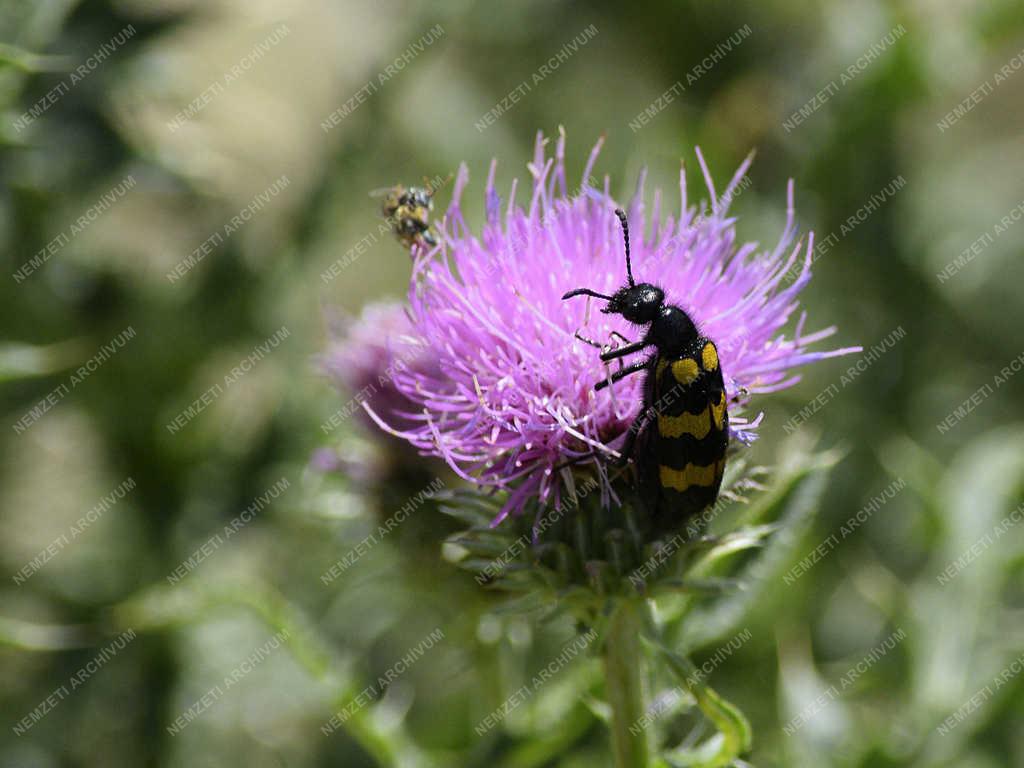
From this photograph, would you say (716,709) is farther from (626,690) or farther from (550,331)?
(550,331)

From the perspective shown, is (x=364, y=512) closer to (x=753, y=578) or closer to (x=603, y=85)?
(x=753, y=578)

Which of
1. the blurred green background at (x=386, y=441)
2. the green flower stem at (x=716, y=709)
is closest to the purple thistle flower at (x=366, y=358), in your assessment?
the blurred green background at (x=386, y=441)

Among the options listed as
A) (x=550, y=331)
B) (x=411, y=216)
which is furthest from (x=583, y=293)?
(x=411, y=216)

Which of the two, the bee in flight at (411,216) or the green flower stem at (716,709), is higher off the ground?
the bee in flight at (411,216)

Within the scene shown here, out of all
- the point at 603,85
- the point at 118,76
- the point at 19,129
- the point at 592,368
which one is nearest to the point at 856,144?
the point at 603,85

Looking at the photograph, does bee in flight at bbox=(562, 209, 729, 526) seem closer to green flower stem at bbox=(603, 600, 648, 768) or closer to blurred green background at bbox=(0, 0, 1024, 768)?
green flower stem at bbox=(603, 600, 648, 768)

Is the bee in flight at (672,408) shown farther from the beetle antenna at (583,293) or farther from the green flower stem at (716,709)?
the green flower stem at (716,709)

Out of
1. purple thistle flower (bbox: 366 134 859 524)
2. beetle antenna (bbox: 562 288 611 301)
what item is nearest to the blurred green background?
purple thistle flower (bbox: 366 134 859 524)
